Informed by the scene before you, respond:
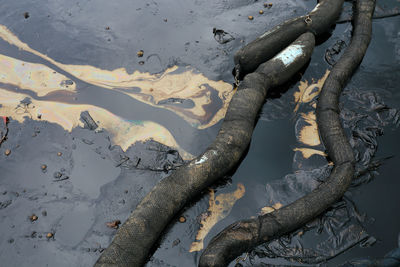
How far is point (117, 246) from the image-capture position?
3.34 m

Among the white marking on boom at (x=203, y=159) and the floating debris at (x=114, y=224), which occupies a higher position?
the white marking on boom at (x=203, y=159)

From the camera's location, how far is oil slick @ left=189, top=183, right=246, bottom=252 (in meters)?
3.71

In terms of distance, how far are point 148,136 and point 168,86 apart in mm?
954

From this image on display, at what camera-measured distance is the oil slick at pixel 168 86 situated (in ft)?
15.9

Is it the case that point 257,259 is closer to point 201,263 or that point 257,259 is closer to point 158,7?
point 201,263

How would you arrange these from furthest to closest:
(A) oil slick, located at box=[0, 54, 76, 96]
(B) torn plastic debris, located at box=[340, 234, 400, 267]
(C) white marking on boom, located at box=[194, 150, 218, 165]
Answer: (A) oil slick, located at box=[0, 54, 76, 96] → (C) white marking on boom, located at box=[194, 150, 218, 165] → (B) torn plastic debris, located at box=[340, 234, 400, 267]

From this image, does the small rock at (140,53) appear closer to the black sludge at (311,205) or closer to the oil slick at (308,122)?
the oil slick at (308,122)

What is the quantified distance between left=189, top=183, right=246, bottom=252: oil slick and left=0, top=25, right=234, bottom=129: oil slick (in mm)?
1067

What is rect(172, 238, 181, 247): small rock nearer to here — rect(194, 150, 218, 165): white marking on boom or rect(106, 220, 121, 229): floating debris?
rect(106, 220, 121, 229): floating debris

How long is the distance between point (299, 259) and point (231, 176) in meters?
1.19

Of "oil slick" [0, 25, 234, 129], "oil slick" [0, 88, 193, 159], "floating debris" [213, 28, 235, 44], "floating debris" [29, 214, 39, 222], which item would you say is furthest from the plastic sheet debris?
"floating debris" [29, 214, 39, 222]

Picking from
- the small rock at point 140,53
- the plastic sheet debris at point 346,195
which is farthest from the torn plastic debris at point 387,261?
the small rock at point 140,53

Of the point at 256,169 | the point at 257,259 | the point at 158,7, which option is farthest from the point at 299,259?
the point at 158,7

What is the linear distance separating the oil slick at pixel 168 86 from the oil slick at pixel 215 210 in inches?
42.0
